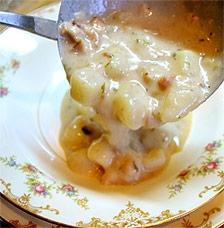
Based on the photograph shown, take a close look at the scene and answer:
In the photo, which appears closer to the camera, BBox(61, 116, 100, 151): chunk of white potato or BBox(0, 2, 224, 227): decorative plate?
BBox(0, 2, 224, 227): decorative plate

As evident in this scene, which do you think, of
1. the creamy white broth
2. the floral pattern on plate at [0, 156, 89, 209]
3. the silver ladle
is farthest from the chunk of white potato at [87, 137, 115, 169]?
the silver ladle

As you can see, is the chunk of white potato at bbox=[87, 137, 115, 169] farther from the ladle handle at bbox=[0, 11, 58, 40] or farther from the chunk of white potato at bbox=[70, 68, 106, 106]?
the ladle handle at bbox=[0, 11, 58, 40]

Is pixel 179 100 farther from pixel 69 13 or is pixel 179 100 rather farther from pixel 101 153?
pixel 69 13

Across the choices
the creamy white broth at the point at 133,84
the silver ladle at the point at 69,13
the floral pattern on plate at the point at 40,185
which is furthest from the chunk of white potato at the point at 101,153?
the silver ladle at the point at 69,13

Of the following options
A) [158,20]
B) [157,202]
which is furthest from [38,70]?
[157,202]

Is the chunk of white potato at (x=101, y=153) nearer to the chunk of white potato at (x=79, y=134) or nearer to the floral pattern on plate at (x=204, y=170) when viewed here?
the chunk of white potato at (x=79, y=134)

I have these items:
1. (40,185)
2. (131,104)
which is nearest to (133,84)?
(131,104)

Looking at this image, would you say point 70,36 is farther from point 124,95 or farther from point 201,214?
point 201,214
